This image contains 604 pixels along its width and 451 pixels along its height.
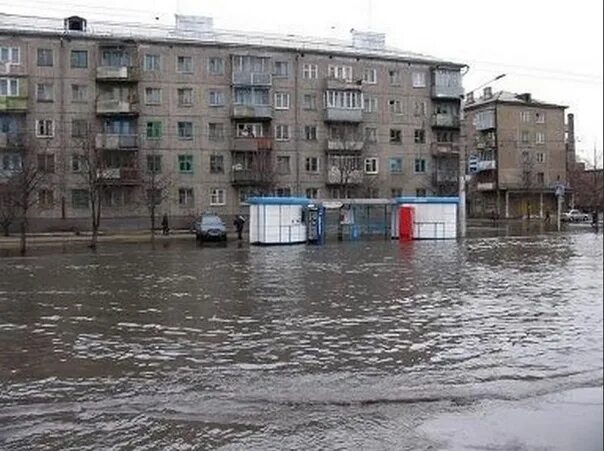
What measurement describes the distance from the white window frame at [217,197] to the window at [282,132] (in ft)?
19.0

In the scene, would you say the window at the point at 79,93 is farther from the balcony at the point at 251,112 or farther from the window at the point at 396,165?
the window at the point at 396,165

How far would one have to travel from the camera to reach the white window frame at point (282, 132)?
57344mm

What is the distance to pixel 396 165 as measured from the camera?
6200 cm

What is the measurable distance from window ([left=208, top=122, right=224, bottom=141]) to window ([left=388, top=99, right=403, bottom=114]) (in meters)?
14.1

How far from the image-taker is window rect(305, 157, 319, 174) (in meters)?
58.3

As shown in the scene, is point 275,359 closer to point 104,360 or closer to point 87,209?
point 104,360

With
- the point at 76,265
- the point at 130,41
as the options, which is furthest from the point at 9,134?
the point at 76,265

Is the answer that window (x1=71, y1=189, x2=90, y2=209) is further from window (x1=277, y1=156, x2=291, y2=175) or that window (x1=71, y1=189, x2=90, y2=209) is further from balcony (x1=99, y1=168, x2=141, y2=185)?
window (x1=277, y1=156, x2=291, y2=175)

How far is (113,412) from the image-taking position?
21.5 ft

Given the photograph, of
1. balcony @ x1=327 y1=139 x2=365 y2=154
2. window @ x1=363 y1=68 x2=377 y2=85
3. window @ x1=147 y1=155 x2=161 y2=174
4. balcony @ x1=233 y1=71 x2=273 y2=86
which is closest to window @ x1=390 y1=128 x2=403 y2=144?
balcony @ x1=327 y1=139 x2=365 y2=154

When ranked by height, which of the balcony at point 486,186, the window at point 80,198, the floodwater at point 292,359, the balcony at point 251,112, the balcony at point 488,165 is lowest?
the floodwater at point 292,359

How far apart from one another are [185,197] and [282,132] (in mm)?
8771

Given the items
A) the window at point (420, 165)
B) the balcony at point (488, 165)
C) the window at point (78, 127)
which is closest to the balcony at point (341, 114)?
the window at point (420, 165)

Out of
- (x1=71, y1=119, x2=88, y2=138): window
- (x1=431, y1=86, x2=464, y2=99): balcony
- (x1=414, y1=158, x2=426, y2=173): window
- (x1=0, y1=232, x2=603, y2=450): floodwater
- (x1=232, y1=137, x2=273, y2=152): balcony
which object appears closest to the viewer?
(x1=0, y1=232, x2=603, y2=450): floodwater
